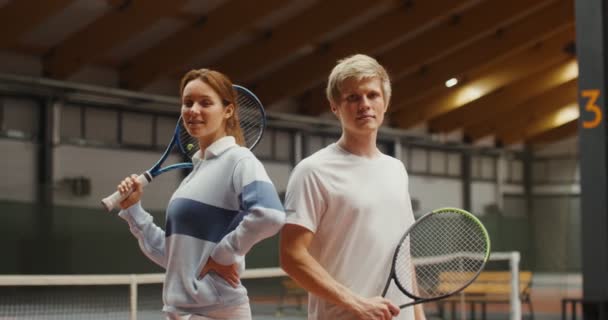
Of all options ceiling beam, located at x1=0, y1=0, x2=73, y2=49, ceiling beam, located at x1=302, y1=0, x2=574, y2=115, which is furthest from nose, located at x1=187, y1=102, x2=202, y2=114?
ceiling beam, located at x1=302, y1=0, x2=574, y2=115

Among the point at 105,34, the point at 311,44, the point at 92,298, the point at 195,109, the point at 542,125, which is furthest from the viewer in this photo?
the point at 542,125

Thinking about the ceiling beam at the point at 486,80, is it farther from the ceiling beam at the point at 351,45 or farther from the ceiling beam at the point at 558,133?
the ceiling beam at the point at 558,133

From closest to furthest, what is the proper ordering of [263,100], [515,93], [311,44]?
1. [311,44]
2. [263,100]
3. [515,93]

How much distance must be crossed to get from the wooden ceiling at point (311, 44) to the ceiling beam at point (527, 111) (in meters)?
1.12

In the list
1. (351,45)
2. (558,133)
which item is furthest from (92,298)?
(558,133)

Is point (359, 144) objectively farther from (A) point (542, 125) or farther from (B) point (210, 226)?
(A) point (542, 125)

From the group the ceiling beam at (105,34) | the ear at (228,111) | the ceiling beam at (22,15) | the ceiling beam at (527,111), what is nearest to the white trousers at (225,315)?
the ear at (228,111)

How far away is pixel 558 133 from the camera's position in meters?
22.0

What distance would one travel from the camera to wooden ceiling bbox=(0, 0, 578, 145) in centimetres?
1217

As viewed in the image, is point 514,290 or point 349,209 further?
point 514,290

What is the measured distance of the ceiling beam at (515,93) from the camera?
61.8ft

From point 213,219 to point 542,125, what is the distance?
20175mm

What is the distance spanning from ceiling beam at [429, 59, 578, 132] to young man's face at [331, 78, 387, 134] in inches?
683

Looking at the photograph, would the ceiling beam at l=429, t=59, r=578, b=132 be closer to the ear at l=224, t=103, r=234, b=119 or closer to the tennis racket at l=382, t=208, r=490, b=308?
the tennis racket at l=382, t=208, r=490, b=308
